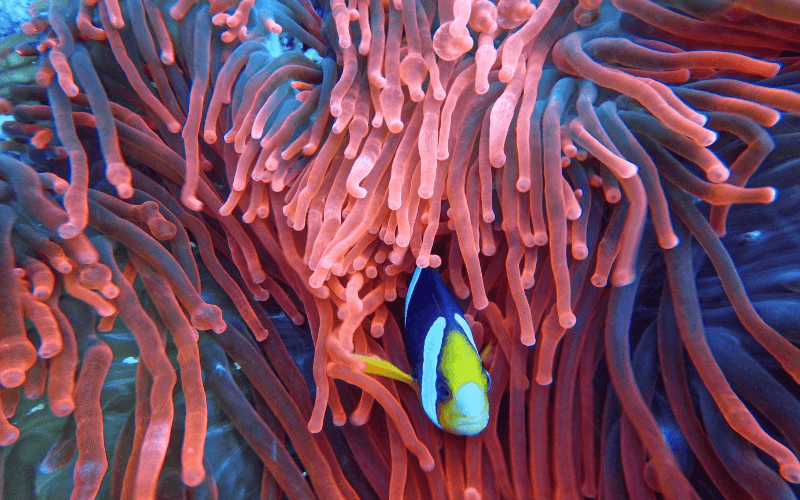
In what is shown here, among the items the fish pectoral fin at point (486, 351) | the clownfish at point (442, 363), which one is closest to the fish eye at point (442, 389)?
the clownfish at point (442, 363)

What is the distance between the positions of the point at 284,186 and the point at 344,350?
0.34 meters

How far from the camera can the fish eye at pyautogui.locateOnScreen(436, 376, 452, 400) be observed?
0.80 m

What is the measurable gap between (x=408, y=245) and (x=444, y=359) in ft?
0.72

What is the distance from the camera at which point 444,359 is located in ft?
2.71

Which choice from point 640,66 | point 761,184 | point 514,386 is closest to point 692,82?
point 640,66

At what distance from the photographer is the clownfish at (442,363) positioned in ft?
2.55

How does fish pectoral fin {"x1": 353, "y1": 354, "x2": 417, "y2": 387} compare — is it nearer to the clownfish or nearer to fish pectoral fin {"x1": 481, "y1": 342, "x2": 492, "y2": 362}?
the clownfish

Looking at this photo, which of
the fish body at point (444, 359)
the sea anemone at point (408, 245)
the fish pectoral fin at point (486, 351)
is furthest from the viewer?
the fish pectoral fin at point (486, 351)

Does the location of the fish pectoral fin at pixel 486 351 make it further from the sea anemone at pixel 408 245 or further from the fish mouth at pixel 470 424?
the fish mouth at pixel 470 424

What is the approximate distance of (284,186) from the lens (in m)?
0.86

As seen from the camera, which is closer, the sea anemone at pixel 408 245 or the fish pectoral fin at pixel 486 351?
the sea anemone at pixel 408 245

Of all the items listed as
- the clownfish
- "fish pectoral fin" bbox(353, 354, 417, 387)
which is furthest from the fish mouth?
"fish pectoral fin" bbox(353, 354, 417, 387)

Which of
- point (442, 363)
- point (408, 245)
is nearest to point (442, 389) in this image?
point (442, 363)

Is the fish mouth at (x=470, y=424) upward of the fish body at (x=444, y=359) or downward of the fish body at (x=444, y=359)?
downward
